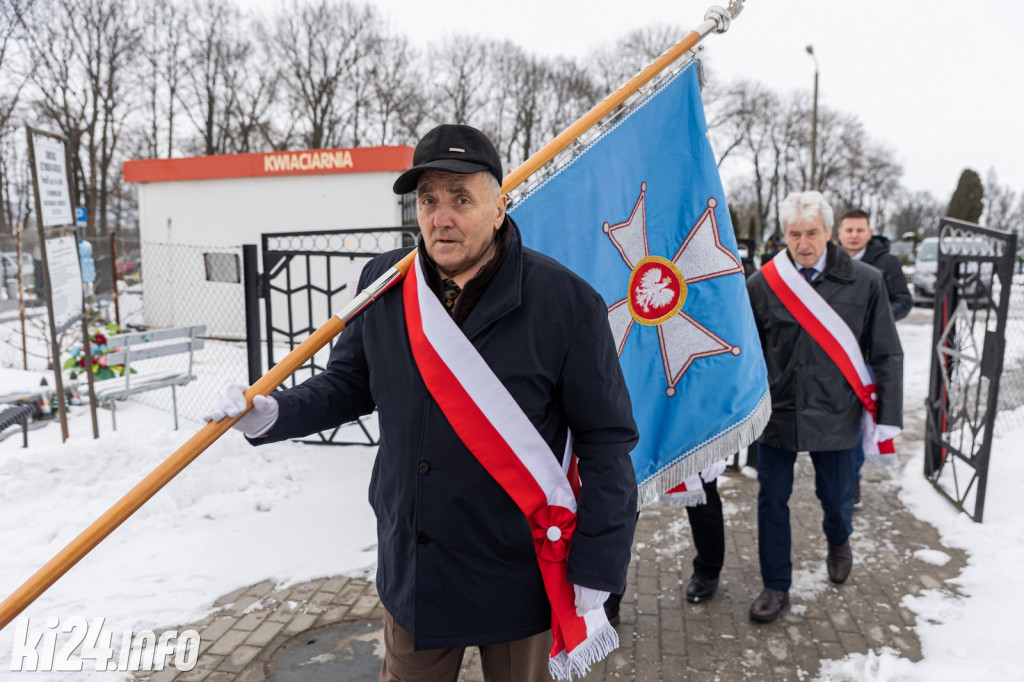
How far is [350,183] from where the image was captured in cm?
1337

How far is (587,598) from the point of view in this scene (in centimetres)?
186

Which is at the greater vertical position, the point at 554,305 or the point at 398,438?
the point at 554,305

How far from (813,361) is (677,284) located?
1003 mm

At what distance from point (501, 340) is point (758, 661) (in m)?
2.23

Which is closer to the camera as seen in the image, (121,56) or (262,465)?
(262,465)

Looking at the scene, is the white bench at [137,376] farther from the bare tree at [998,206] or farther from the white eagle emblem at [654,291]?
the bare tree at [998,206]

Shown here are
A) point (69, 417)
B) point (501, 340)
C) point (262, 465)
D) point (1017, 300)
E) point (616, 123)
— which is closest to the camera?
point (501, 340)

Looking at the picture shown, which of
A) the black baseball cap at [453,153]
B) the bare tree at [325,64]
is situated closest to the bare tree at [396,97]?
the bare tree at [325,64]

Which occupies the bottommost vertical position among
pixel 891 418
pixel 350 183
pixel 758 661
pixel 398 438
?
pixel 758 661

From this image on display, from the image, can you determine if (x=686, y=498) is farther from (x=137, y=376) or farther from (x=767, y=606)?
(x=137, y=376)

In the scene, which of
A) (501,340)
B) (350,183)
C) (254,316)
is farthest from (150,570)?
(350,183)

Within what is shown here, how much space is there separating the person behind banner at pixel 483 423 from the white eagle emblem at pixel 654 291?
1.14m

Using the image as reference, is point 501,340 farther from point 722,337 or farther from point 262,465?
point 262,465

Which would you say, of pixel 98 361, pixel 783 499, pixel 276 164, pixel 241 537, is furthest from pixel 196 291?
pixel 783 499
